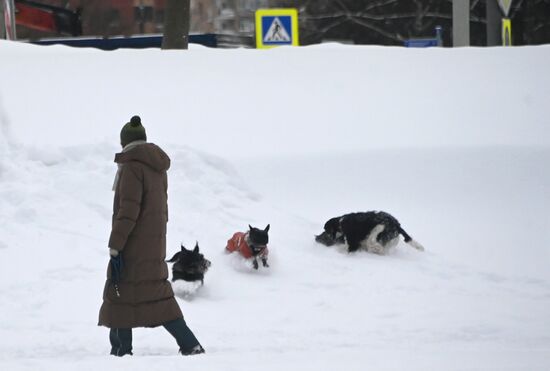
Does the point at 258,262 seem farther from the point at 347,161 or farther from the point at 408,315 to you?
the point at 347,161

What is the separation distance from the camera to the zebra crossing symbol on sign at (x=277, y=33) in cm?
1576

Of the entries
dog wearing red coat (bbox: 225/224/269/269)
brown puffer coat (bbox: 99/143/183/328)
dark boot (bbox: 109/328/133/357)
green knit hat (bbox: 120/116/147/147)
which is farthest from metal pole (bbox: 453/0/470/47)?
dark boot (bbox: 109/328/133/357)

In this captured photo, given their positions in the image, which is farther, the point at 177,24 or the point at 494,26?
the point at 494,26

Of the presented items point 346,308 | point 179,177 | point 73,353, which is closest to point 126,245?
point 73,353

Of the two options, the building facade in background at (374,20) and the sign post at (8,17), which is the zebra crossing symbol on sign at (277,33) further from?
the building facade in background at (374,20)

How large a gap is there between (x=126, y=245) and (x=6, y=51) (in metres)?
7.84

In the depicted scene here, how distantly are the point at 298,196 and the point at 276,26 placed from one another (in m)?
5.23

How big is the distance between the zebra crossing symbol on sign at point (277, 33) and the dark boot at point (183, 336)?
9677mm

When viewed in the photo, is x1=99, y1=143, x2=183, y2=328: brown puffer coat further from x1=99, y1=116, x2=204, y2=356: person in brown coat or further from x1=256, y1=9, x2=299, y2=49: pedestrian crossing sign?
x1=256, y1=9, x2=299, y2=49: pedestrian crossing sign

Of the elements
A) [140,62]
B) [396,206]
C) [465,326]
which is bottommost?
[465,326]

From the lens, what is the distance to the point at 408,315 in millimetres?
8461

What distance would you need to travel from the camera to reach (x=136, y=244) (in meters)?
6.41

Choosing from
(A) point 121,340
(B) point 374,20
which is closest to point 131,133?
(A) point 121,340

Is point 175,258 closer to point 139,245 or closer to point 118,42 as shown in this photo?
point 139,245
